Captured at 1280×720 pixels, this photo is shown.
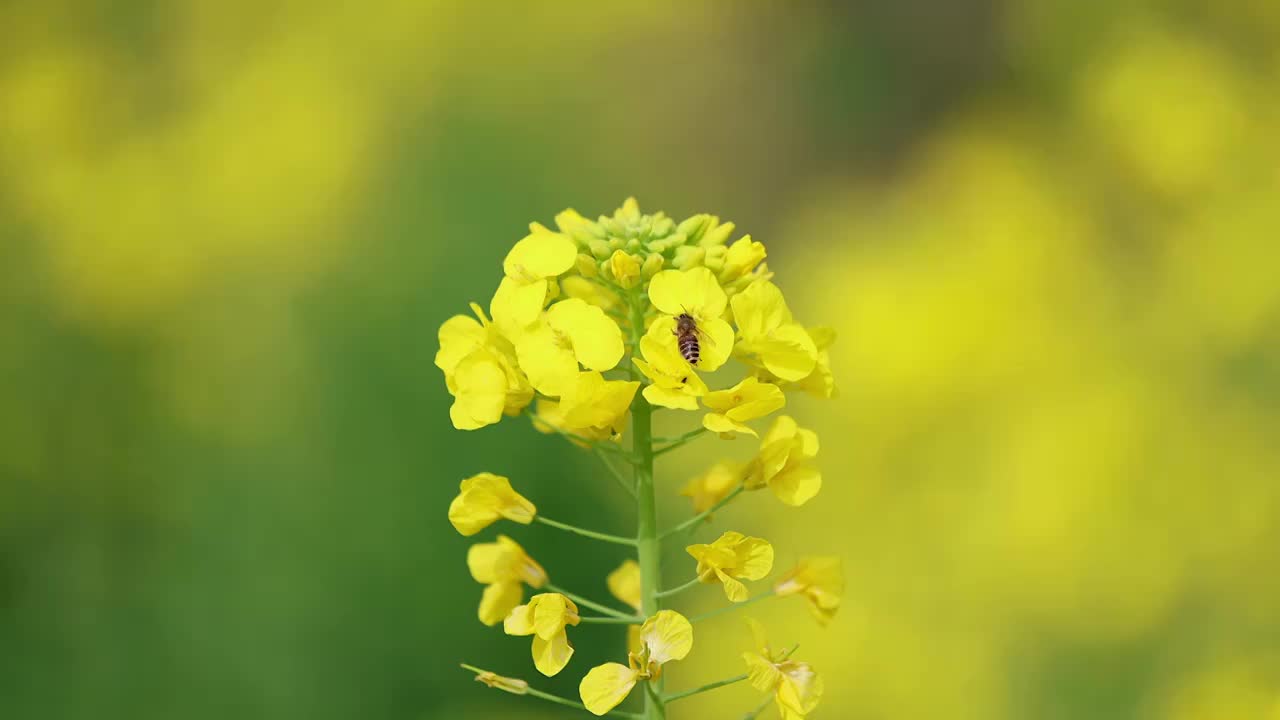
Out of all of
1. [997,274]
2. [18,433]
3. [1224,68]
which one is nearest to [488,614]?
[18,433]

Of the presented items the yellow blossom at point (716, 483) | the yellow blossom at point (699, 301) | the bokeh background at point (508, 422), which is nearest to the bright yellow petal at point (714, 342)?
the yellow blossom at point (699, 301)

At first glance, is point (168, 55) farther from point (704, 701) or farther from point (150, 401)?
point (704, 701)

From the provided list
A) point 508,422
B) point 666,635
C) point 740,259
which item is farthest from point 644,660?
point 508,422

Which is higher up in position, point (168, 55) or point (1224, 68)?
point (1224, 68)

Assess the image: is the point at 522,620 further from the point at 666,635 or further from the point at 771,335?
the point at 771,335

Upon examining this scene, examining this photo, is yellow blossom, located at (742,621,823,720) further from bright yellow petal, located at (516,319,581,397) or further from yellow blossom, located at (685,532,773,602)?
bright yellow petal, located at (516,319,581,397)

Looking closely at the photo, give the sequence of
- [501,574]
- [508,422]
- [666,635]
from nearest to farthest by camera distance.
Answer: [666,635]
[501,574]
[508,422]
